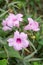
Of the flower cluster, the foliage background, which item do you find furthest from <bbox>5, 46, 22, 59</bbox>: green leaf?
the flower cluster

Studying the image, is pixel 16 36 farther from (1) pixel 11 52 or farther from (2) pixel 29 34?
(2) pixel 29 34

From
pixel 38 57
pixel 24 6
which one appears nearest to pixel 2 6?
pixel 24 6

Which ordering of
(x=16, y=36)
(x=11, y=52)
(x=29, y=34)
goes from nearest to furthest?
1. (x=16, y=36)
2. (x=11, y=52)
3. (x=29, y=34)

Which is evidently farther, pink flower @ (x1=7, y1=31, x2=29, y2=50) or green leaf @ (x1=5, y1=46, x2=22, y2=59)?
green leaf @ (x1=5, y1=46, x2=22, y2=59)

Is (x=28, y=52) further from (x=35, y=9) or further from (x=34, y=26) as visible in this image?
(x=35, y=9)

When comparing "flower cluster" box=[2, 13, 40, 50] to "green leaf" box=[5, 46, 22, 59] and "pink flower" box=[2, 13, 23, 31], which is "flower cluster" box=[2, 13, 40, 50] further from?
"green leaf" box=[5, 46, 22, 59]

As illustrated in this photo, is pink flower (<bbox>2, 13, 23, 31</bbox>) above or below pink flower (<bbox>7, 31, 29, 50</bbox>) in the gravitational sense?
above

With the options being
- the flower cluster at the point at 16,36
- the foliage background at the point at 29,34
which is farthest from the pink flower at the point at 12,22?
the foliage background at the point at 29,34

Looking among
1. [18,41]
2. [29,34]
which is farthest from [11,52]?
[29,34]

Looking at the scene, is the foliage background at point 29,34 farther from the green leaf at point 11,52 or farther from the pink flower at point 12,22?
the pink flower at point 12,22
